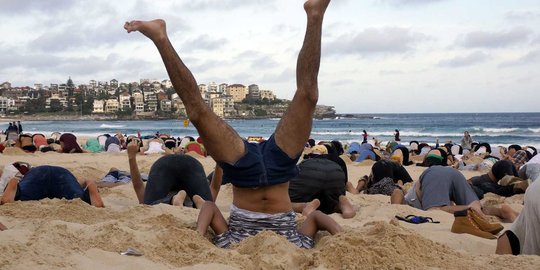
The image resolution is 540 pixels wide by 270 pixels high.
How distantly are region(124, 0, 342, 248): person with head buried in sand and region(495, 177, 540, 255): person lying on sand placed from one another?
1.12m

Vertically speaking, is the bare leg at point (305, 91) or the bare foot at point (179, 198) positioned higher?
the bare leg at point (305, 91)

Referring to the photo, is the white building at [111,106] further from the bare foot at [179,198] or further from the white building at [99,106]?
the bare foot at [179,198]

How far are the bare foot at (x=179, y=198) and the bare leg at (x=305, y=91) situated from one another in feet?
6.69

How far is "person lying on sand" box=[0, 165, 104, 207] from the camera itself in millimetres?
5687

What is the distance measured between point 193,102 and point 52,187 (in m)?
3.09

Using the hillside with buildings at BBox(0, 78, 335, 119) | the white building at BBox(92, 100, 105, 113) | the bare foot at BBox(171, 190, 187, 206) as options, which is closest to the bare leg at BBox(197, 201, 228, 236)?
the bare foot at BBox(171, 190, 187, 206)

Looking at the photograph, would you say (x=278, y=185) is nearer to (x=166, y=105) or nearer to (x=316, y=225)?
(x=316, y=225)

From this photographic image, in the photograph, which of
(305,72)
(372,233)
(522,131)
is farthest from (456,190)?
(522,131)

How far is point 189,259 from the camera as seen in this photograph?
3.21 meters

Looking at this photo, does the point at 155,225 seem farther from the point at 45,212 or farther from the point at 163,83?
the point at 163,83

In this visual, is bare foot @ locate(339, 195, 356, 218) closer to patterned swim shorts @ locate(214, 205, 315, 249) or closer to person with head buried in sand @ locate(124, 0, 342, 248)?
person with head buried in sand @ locate(124, 0, 342, 248)

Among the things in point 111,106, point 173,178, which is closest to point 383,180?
point 173,178

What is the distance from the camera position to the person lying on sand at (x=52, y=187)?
5687 mm

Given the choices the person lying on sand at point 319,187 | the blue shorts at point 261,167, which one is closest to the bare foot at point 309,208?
the person lying on sand at point 319,187
